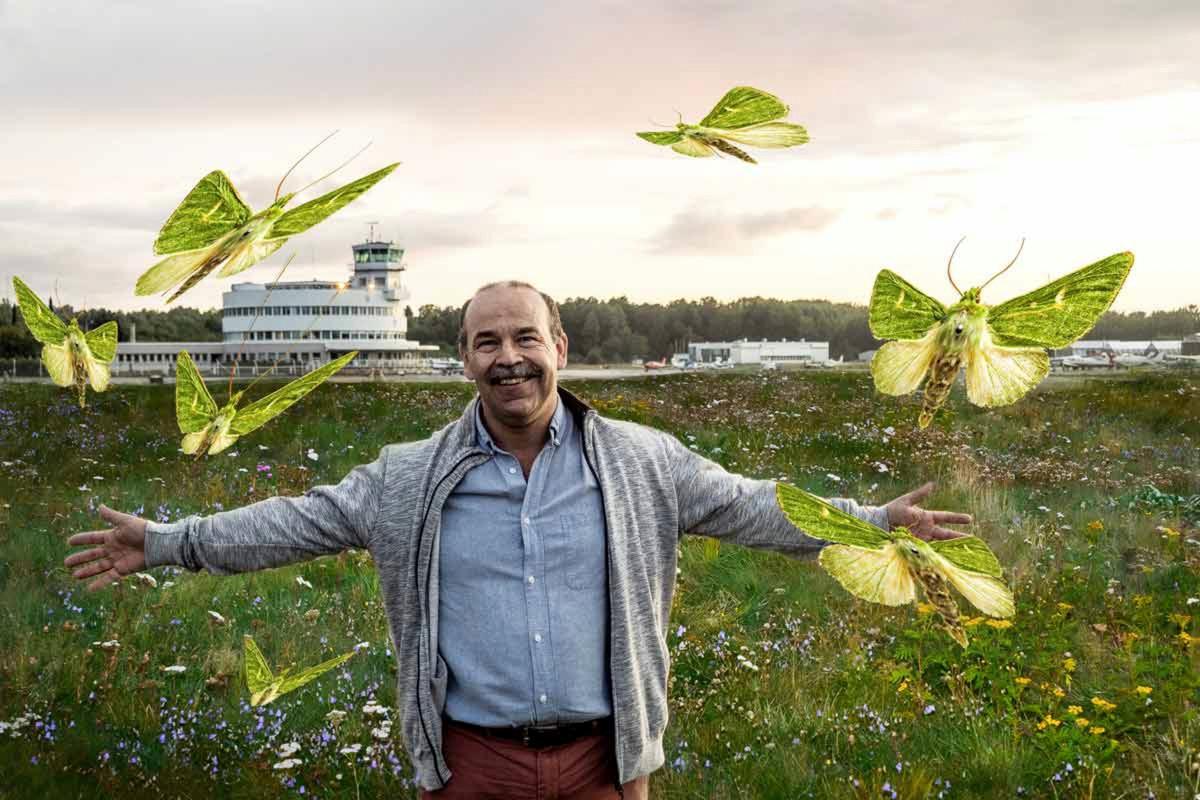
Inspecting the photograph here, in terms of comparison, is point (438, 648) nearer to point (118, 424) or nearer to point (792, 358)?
point (118, 424)

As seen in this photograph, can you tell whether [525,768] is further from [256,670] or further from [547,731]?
[256,670]

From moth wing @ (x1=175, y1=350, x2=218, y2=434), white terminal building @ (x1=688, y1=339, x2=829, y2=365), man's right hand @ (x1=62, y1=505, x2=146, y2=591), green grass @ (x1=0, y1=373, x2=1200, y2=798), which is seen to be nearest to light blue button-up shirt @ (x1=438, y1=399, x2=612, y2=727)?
man's right hand @ (x1=62, y1=505, x2=146, y2=591)

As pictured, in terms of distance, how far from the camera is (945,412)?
0.91m

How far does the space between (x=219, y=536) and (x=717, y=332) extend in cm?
3988

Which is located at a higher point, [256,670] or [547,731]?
[256,670]

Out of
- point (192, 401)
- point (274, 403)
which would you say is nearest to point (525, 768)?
point (192, 401)

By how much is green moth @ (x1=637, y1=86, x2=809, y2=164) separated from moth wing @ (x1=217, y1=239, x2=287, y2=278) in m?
0.45

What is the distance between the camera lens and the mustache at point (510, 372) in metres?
2.88

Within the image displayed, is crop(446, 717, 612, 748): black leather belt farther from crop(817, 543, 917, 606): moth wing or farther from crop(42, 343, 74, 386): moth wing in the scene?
crop(817, 543, 917, 606): moth wing

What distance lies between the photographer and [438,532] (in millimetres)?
3041

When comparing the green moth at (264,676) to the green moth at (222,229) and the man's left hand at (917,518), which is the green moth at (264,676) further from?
the man's left hand at (917,518)

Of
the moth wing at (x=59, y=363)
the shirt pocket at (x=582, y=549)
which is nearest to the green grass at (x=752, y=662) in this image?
the shirt pocket at (x=582, y=549)

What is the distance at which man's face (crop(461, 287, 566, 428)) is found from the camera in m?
2.88

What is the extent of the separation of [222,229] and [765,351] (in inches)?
2851
